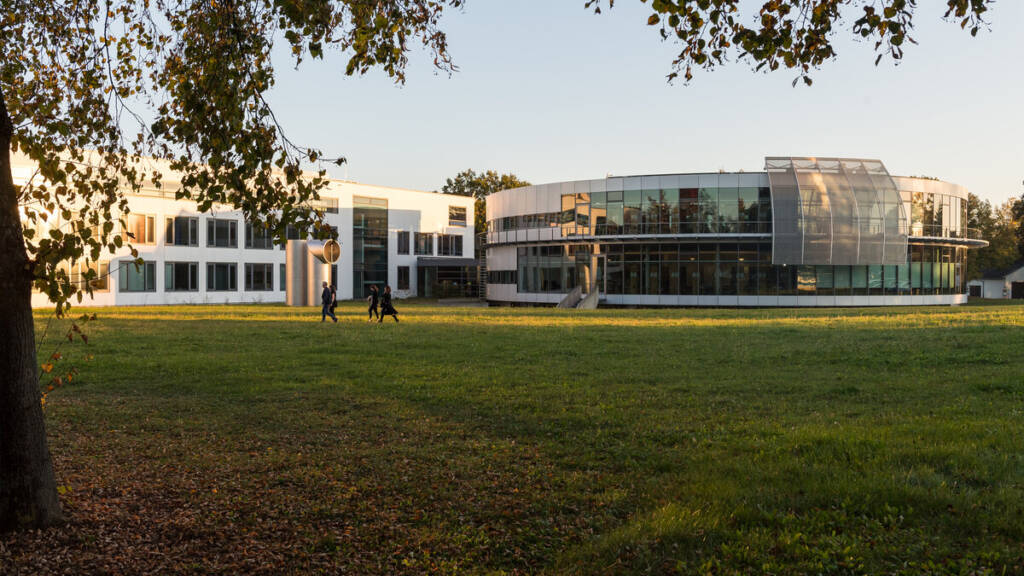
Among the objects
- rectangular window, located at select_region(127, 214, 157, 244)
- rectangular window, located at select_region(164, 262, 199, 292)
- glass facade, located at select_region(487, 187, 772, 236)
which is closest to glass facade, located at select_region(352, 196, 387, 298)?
rectangular window, located at select_region(164, 262, 199, 292)

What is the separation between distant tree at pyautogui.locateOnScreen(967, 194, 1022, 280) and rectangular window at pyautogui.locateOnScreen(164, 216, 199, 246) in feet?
228

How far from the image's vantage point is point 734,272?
4759 cm

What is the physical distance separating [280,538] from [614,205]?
46.6 m

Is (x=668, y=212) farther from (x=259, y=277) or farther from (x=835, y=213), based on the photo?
(x=259, y=277)

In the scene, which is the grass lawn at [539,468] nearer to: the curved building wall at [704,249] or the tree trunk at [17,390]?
the tree trunk at [17,390]

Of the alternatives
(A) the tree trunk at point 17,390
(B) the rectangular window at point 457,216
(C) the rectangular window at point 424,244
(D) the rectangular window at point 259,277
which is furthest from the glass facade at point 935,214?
(A) the tree trunk at point 17,390

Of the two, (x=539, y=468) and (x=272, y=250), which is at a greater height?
(x=272, y=250)

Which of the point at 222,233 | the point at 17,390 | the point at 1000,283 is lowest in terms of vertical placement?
the point at 17,390

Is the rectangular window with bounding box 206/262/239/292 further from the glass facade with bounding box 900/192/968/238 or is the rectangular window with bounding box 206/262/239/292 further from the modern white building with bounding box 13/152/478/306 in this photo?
the glass facade with bounding box 900/192/968/238

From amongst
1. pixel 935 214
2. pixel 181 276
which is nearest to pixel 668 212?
pixel 935 214

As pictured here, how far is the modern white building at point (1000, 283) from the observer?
75.1 meters

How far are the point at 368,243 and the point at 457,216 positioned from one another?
11136mm

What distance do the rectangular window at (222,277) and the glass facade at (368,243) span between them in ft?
32.3

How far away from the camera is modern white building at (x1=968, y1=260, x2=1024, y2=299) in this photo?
75.1 metres
